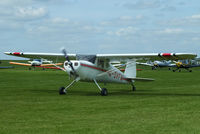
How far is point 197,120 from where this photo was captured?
329 inches

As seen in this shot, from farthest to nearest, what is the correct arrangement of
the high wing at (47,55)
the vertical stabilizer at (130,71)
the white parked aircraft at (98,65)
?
the vertical stabilizer at (130,71)
the high wing at (47,55)
the white parked aircraft at (98,65)

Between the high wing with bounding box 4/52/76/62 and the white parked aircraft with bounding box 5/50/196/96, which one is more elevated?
the high wing with bounding box 4/52/76/62

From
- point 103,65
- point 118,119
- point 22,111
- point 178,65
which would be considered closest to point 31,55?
point 103,65

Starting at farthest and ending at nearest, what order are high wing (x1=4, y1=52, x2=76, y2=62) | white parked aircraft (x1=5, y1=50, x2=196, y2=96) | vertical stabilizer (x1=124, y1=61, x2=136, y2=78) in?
vertical stabilizer (x1=124, y1=61, x2=136, y2=78)
high wing (x1=4, y1=52, x2=76, y2=62)
white parked aircraft (x1=5, y1=50, x2=196, y2=96)

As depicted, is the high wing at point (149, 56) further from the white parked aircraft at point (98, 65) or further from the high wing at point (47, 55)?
the high wing at point (47, 55)

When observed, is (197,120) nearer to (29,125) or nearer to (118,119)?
(118,119)

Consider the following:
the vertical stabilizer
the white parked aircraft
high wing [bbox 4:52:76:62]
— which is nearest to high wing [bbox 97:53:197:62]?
the white parked aircraft

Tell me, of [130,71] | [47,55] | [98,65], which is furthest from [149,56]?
[47,55]

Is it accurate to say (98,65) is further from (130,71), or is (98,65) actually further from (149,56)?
(130,71)

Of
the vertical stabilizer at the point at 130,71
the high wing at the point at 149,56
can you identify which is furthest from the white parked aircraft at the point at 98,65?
the vertical stabilizer at the point at 130,71

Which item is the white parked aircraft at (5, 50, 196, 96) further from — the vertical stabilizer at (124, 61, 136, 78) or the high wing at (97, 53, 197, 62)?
the vertical stabilizer at (124, 61, 136, 78)

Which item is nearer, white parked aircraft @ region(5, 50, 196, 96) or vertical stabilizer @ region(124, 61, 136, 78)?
white parked aircraft @ region(5, 50, 196, 96)

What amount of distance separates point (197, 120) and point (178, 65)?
4363 cm

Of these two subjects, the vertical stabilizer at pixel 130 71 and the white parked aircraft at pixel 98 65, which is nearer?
the white parked aircraft at pixel 98 65
